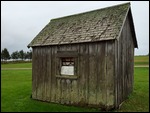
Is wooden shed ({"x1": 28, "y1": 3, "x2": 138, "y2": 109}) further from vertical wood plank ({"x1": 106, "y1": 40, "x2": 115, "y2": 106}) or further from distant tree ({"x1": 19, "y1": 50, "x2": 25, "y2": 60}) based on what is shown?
distant tree ({"x1": 19, "y1": 50, "x2": 25, "y2": 60})

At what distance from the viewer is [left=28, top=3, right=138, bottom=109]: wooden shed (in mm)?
11164

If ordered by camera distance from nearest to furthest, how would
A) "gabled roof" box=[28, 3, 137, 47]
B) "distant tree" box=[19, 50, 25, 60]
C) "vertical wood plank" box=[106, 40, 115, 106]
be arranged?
1. "vertical wood plank" box=[106, 40, 115, 106]
2. "gabled roof" box=[28, 3, 137, 47]
3. "distant tree" box=[19, 50, 25, 60]

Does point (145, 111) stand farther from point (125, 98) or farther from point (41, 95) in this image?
point (41, 95)

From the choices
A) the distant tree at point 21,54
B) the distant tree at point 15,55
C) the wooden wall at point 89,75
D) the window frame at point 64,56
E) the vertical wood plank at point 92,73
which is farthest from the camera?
the distant tree at point 15,55

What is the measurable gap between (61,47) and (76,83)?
269 centimetres

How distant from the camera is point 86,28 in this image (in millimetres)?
13266

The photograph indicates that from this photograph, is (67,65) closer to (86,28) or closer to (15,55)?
(86,28)

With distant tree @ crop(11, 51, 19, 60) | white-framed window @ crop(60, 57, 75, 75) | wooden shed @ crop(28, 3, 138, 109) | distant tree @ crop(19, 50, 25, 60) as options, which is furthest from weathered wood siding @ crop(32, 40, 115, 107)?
distant tree @ crop(11, 51, 19, 60)

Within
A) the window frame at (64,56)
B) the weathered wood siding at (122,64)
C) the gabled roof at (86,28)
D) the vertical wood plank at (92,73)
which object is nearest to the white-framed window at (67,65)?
the window frame at (64,56)

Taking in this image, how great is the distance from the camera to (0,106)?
40.2 ft

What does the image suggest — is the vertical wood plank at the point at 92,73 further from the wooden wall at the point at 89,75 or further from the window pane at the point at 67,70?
the window pane at the point at 67,70

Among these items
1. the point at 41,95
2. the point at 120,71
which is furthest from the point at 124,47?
the point at 41,95

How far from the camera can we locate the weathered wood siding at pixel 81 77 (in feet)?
36.5

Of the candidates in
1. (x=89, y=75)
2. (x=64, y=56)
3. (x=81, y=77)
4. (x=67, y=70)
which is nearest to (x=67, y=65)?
(x=67, y=70)
